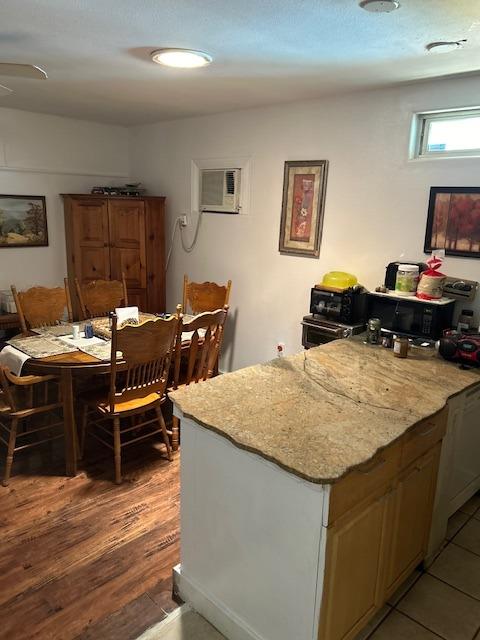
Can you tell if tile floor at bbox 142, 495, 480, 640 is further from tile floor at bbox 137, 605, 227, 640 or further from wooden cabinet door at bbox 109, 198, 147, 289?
wooden cabinet door at bbox 109, 198, 147, 289

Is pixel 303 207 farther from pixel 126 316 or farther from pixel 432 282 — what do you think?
pixel 126 316

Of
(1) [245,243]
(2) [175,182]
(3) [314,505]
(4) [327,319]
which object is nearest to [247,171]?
(1) [245,243]

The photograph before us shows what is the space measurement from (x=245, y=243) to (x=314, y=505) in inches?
116

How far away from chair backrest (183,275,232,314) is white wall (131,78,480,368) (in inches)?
5.5

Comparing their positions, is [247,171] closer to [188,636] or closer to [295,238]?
[295,238]

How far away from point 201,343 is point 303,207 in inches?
51.5

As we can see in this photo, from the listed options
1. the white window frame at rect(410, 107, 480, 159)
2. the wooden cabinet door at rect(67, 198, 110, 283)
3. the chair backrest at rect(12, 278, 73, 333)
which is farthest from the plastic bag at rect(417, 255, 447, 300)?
the wooden cabinet door at rect(67, 198, 110, 283)

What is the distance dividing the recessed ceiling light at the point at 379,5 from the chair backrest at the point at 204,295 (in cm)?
264

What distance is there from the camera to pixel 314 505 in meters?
1.40

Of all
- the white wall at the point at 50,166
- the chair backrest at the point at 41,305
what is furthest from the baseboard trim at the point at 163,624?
the white wall at the point at 50,166

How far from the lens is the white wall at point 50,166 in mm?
4238

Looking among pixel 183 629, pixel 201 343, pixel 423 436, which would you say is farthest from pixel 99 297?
pixel 423 436

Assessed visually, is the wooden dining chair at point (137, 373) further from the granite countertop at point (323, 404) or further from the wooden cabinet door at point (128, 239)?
the wooden cabinet door at point (128, 239)

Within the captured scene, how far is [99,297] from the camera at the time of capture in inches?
158
